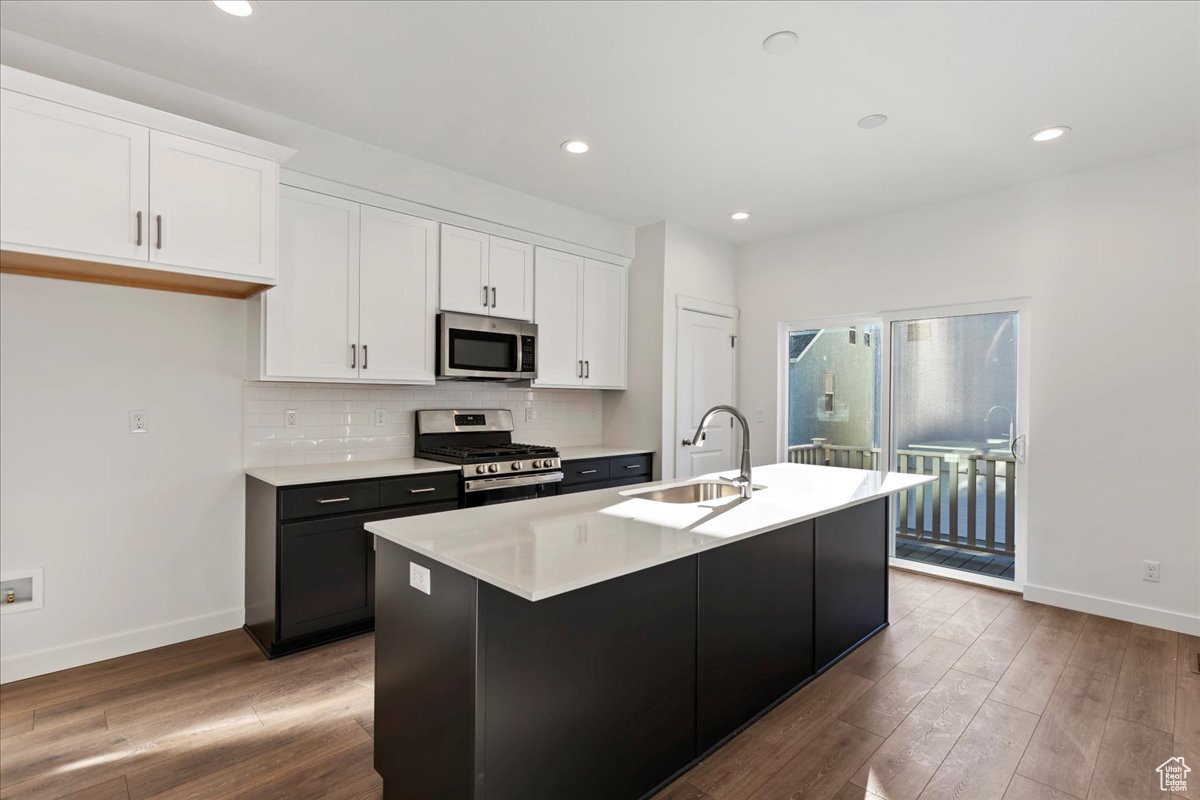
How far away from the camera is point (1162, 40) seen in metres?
2.29

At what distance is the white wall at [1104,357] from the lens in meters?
3.27

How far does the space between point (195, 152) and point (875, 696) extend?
3856 mm

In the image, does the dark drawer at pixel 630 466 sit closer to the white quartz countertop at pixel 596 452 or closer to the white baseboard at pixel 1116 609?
the white quartz countertop at pixel 596 452

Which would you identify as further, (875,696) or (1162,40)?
(875,696)

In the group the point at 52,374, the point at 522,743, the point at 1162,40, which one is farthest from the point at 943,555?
the point at 52,374

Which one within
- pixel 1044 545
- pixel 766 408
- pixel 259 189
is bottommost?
pixel 1044 545

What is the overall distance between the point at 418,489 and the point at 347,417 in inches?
31.0

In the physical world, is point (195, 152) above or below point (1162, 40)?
below

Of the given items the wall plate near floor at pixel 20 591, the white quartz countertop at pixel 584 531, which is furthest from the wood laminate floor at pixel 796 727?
the white quartz countertop at pixel 584 531

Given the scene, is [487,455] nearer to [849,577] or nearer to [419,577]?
[419,577]

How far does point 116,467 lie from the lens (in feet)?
9.36

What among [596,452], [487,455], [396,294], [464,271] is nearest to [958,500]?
[596,452]

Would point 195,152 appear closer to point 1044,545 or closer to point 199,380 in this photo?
point 199,380

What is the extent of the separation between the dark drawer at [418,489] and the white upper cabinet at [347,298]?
2.15 ft
